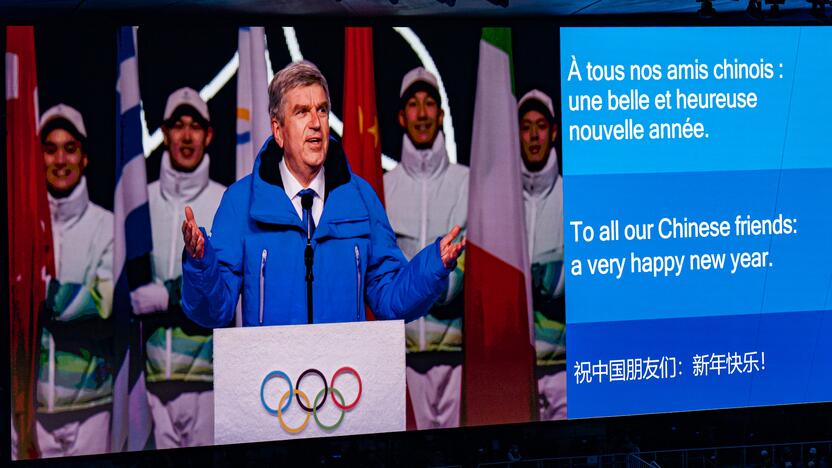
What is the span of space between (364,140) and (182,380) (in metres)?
1.70

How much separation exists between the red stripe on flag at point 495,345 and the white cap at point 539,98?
888 millimetres

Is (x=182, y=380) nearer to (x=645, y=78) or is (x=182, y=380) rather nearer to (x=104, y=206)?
(x=104, y=206)

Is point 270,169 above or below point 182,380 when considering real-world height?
above

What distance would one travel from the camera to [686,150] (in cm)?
795

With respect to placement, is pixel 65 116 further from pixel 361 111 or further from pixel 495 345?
pixel 495 345

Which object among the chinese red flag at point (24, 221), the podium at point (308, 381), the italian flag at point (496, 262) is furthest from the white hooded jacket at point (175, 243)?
the italian flag at point (496, 262)

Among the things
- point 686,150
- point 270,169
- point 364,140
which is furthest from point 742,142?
point 270,169

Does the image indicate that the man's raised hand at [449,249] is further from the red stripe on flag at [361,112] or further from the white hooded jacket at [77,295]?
the white hooded jacket at [77,295]

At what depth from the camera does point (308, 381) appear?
7527 mm

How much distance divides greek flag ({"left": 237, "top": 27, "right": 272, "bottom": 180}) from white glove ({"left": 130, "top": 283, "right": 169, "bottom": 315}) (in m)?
0.77

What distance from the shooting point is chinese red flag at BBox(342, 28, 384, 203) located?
755 cm

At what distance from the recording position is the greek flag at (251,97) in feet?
24.3

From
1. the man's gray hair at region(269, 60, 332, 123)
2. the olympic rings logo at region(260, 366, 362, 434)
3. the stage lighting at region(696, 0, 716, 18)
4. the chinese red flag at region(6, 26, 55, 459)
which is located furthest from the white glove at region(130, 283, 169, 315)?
the stage lighting at region(696, 0, 716, 18)

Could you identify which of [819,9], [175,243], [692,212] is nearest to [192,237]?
[175,243]
